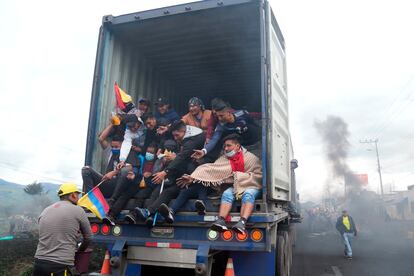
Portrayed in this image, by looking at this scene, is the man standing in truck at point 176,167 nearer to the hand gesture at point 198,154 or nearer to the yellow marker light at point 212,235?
the hand gesture at point 198,154

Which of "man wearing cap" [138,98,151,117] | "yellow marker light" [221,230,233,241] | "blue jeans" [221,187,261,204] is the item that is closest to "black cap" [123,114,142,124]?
"man wearing cap" [138,98,151,117]

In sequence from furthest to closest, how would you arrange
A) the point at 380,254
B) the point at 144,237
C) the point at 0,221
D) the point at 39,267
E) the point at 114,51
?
the point at 0,221 < the point at 380,254 < the point at 114,51 < the point at 144,237 < the point at 39,267

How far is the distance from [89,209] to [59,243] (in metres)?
0.78

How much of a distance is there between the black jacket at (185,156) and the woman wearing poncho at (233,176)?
202 mm

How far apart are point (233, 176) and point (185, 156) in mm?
690

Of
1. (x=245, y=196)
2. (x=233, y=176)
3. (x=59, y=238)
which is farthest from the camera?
(x=233, y=176)

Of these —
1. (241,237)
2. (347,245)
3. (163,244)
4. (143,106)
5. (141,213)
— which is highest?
(143,106)

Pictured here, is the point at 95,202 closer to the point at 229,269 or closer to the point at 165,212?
the point at 165,212

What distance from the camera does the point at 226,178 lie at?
13.5ft

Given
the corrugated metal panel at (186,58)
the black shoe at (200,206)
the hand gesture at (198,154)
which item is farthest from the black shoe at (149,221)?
the corrugated metal panel at (186,58)

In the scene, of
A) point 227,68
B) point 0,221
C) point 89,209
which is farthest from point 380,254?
point 0,221

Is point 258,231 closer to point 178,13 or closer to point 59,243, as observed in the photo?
point 59,243

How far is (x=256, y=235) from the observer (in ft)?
11.7

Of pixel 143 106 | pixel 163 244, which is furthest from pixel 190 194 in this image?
pixel 143 106
